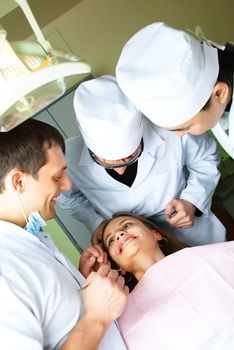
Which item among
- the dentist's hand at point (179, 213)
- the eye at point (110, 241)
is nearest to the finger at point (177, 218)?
the dentist's hand at point (179, 213)

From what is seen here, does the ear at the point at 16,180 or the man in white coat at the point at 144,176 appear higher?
the ear at the point at 16,180

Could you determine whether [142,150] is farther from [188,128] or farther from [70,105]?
[70,105]

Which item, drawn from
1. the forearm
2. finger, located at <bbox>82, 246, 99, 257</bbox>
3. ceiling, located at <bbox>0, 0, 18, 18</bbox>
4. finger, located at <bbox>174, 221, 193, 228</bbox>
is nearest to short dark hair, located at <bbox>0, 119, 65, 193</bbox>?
ceiling, located at <bbox>0, 0, 18, 18</bbox>

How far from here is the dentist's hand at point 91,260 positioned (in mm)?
1714

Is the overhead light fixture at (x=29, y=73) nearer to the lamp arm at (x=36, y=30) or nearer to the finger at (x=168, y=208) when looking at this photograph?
the lamp arm at (x=36, y=30)

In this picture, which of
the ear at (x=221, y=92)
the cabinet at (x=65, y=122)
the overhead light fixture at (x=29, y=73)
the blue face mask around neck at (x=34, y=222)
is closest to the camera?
the overhead light fixture at (x=29, y=73)

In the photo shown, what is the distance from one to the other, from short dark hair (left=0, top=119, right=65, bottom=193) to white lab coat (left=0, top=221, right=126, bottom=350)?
18 cm

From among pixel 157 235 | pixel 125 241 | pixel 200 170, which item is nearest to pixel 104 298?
pixel 125 241

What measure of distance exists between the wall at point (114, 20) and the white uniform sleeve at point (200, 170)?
1.27 m

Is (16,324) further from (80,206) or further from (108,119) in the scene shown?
(80,206)

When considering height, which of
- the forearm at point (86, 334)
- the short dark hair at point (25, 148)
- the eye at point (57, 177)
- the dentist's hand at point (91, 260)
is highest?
the short dark hair at point (25, 148)

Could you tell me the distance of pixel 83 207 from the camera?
2.07 meters

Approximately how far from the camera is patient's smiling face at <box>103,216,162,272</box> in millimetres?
1854

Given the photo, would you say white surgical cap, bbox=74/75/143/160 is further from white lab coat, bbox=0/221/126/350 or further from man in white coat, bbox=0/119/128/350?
white lab coat, bbox=0/221/126/350
